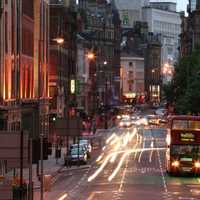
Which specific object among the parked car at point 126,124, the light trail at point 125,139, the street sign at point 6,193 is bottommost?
the street sign at point 6,193

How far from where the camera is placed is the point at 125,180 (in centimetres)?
6769

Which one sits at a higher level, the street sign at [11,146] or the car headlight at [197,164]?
the street sign at [11,146]

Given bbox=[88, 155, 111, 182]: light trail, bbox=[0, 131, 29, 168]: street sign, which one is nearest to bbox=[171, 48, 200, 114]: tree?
bbox=[88, 155, 111, 182]: light trail

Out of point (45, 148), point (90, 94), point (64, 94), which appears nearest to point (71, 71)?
point (64, 94)

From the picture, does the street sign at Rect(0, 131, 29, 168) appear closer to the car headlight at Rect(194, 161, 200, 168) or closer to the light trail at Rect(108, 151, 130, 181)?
the light trail at Rect(108, 151, 130, 181)

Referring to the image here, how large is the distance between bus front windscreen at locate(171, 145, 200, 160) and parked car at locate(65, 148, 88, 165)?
1335 cm

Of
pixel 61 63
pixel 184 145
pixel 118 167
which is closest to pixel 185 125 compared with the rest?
pixel 184 145

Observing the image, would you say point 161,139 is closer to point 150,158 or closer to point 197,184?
point 150,158

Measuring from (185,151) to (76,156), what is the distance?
1490 cm

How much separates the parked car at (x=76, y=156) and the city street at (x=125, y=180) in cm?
98

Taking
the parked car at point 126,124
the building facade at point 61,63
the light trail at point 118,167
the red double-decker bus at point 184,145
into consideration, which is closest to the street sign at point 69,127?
the light trail at point 118,167

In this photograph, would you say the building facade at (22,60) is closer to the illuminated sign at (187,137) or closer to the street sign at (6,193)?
the illuminated sign at (187,137)

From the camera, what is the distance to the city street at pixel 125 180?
2200 inches

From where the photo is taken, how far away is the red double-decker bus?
6838 cm
